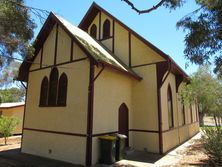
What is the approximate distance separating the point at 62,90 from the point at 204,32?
6.70 m

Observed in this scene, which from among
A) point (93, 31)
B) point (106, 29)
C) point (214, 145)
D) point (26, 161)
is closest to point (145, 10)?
point (214, 145)

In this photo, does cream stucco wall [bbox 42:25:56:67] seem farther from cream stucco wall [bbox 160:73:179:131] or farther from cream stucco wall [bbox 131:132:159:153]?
cream stucco wall [bbox 160:73:179:131]

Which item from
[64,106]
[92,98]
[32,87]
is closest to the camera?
[92,98]

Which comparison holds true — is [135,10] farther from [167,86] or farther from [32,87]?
[32,87]

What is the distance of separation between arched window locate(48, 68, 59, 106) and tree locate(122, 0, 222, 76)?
6549 mm

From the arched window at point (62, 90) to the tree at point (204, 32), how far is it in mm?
5744

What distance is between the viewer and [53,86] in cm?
1044

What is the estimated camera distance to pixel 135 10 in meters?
7.95

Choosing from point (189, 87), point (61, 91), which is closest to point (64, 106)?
point (61, 91)

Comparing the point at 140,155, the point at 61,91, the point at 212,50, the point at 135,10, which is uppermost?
the point at 135,10

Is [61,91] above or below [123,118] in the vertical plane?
above

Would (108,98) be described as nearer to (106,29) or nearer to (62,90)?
(62,90)

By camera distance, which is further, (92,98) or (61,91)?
(61,91)

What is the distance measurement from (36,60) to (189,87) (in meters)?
11.8
